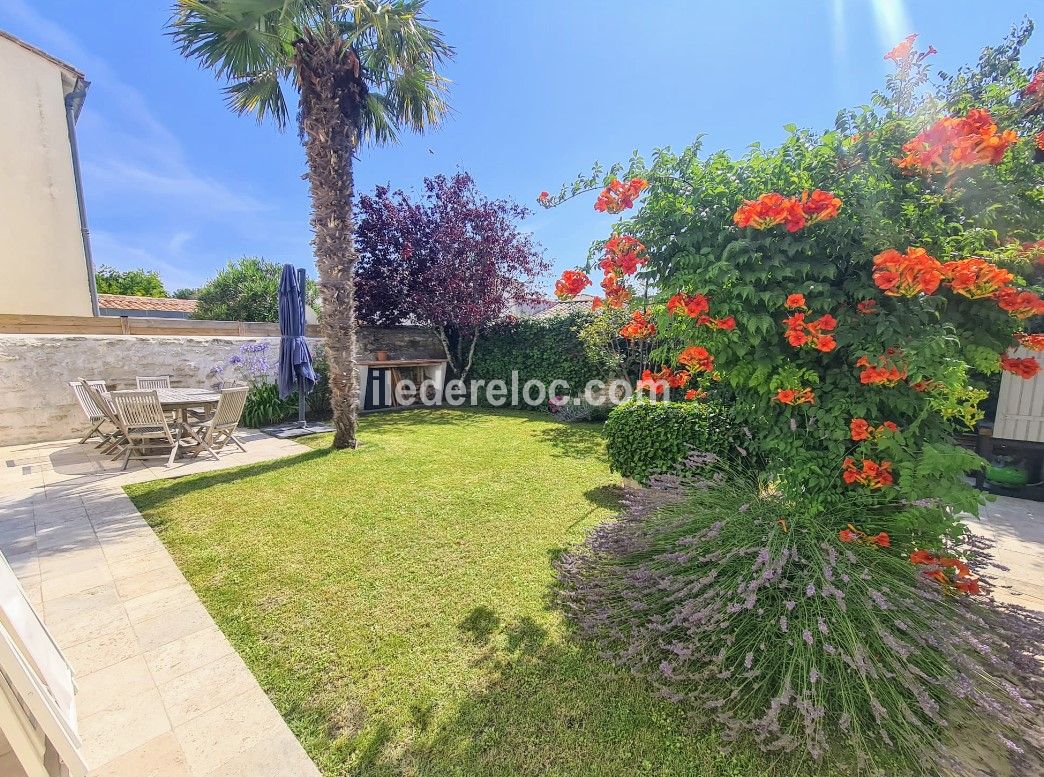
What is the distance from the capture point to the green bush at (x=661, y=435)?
4.40 m

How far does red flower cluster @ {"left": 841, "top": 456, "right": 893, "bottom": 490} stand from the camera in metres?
2.22

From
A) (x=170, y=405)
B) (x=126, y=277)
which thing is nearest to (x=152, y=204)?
(x=126, y=277)

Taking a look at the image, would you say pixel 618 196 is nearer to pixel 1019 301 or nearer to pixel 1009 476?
pixel 1019 301

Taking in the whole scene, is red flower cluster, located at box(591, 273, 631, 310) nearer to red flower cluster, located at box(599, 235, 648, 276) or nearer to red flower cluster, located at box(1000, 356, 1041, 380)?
red flower cluster, located at box(599, 235, 648, 276)

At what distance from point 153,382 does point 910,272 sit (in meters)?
11.0

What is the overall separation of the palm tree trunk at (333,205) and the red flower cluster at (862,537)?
678 cm

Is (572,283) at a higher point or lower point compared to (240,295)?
lower

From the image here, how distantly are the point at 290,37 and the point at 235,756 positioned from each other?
7.91 metres

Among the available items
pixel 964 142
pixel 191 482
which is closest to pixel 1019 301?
pixel 964 142

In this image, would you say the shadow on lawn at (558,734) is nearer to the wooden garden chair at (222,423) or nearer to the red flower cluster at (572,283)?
the red flower cluster at (572,283)

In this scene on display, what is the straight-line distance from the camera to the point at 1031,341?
2094 mm

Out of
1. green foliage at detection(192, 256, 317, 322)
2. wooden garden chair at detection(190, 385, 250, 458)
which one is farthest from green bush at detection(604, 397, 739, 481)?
green foliage at detection(192, 256, 317, 322)

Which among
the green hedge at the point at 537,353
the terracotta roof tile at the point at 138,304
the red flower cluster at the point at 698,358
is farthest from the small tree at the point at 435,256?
the terracotta roof tile at the point at 138,304

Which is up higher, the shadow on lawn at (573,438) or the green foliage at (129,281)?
the green foliage at (129,281)
